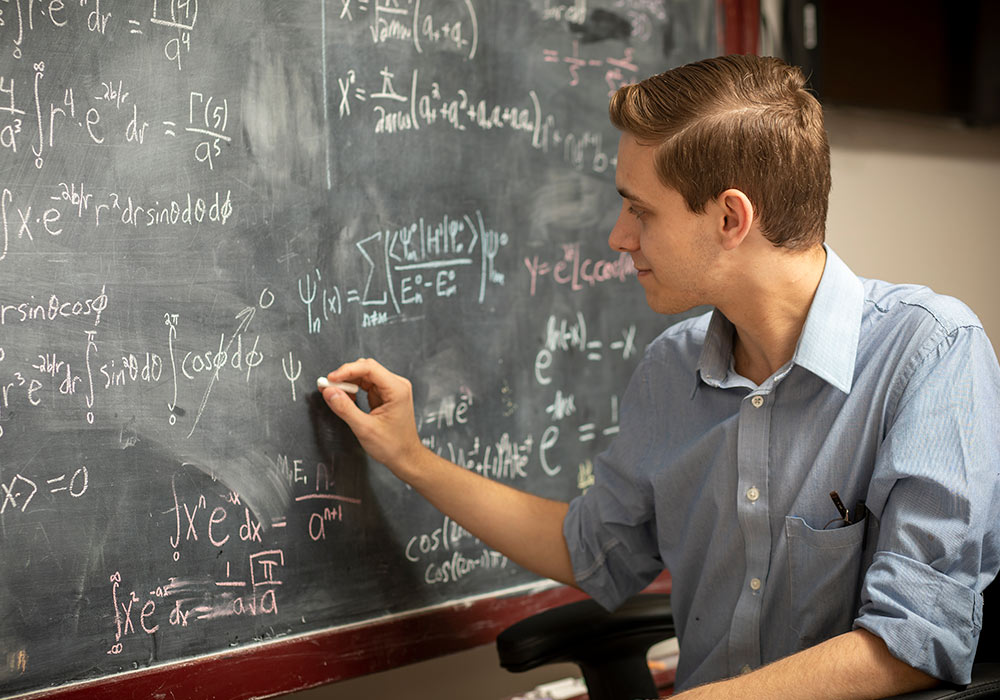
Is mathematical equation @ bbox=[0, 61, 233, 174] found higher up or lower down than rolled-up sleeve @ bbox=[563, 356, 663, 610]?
higher up

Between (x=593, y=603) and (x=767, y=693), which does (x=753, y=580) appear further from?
(x=593, y=603)

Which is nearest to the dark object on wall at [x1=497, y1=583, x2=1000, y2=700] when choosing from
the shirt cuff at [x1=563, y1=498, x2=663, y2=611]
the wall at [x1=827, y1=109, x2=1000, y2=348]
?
the shirt cuff at [x1=563, y1=498, x2=663, y2=611]

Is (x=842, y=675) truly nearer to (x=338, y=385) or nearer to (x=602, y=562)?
(x=602, y=562)

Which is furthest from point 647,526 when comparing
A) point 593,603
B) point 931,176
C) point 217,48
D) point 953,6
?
point 953,6

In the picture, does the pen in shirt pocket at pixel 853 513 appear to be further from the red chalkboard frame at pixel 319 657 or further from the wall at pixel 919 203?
the wall at pixel 919 203

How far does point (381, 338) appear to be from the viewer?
155cm

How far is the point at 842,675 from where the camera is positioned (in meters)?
1.14

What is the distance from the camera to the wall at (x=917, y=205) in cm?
245

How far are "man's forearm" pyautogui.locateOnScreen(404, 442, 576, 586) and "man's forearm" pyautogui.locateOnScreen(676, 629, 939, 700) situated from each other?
464 mm

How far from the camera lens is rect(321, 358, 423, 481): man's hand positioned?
1.47 meters

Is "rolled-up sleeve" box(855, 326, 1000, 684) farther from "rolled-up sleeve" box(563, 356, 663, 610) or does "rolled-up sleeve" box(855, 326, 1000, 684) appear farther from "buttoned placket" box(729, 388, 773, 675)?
"rolled-up sleeve" box(563, 356, 663, 610)

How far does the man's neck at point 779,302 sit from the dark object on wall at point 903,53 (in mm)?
1032

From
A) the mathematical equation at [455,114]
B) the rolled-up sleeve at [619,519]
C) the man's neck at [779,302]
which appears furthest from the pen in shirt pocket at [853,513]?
the mathematical equation at [455,114]

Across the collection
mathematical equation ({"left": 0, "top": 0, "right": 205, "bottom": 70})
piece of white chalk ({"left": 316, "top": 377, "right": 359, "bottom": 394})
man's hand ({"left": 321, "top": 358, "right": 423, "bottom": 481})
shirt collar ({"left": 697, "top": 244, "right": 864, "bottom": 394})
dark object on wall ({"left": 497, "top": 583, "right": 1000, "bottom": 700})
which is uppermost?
mathematical equation ({"left": 0, "top": 0, "right": 205, "bottom": 70})
